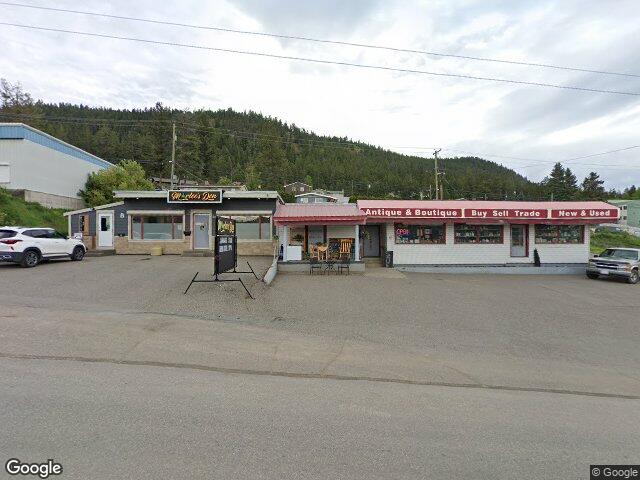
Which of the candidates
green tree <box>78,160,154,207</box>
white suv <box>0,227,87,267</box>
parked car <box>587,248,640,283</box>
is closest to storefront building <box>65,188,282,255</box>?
white suv <box>0,227,87,267</box>

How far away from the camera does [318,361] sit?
19.4 feet

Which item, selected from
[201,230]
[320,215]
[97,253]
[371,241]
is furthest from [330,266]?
[97,253]

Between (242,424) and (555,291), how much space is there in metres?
14.7

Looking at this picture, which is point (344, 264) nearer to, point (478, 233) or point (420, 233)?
point (420, 233)

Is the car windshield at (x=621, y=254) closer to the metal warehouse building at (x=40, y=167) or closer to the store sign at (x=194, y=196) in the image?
the store sign at (x=194, y=196)

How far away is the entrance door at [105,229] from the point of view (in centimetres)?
2161

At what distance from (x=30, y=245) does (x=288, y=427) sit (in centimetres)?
1585

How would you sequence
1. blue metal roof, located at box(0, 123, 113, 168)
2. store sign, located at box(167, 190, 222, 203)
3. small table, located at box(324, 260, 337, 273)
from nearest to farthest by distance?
small table, located at box(324, 260, 337, 273)
store sign, located at box(167, 190, 222, 203)
blue metal roof, located at box(0, 123, 113, 168)

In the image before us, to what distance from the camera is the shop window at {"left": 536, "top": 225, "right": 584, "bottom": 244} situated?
21047 millimetres

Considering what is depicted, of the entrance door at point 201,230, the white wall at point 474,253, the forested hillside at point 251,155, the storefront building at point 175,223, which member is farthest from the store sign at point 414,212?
the forested hillside at point 251,155

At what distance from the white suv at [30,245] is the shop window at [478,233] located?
20054 millimetres

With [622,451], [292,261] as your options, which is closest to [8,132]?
[292,261]

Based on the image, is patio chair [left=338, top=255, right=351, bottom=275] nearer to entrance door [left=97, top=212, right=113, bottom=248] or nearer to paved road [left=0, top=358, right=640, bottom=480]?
paved road [left=0, top=358, right=640, bottom=480]

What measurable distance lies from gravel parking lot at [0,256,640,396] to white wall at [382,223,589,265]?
4590 mm
